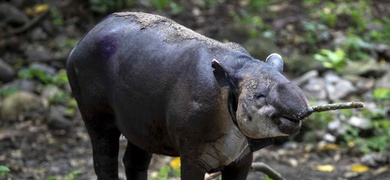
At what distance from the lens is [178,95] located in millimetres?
3574

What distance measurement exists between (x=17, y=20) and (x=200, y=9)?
328 centimetres

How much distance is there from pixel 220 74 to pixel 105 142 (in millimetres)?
1280

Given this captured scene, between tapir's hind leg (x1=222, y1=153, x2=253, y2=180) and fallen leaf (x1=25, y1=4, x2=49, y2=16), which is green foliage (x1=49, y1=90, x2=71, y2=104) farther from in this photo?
tapir's hind leg (x1=222, y1=153, x2=253, y2=180)

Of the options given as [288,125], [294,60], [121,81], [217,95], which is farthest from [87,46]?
[294,60]

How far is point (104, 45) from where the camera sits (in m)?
4.07

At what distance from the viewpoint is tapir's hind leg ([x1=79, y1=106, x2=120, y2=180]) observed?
4289 mm

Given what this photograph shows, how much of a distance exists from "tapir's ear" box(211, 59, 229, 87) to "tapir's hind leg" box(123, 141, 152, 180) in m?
1.33

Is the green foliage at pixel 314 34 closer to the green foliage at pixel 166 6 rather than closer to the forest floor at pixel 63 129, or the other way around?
the forest floor at pixel 63 129

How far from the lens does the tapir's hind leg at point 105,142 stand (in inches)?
169

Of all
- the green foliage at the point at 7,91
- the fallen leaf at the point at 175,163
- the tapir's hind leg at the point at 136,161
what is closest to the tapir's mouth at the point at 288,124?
the tapir's hind leg at the point at 136,161

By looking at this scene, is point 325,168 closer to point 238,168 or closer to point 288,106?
point 238,168

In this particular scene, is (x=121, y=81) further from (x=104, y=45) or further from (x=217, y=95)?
(x=217, y=95)

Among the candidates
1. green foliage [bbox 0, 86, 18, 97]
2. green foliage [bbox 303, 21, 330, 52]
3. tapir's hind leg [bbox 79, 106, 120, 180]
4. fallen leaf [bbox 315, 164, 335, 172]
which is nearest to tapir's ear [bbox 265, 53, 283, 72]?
tapir's hind leg [bbox 79, 106, 120, 180]

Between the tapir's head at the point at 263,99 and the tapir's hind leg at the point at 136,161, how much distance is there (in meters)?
1.32
